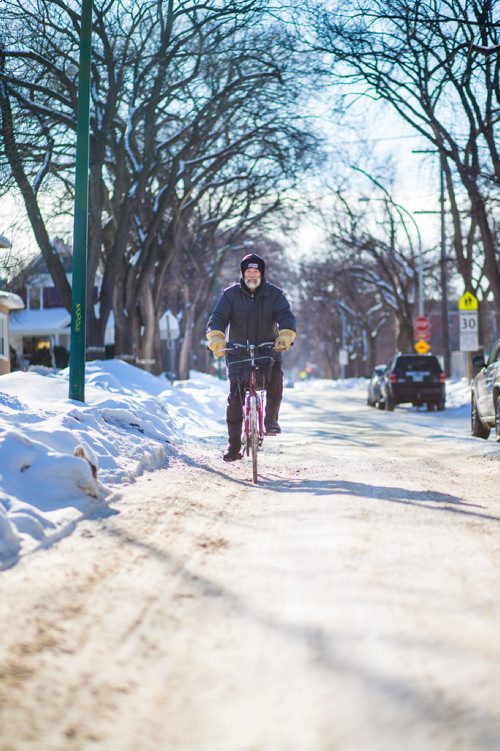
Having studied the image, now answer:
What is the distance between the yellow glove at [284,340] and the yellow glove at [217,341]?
51 centimetres

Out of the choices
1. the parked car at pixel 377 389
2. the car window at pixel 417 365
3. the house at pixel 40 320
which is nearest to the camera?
the car window at pixel 417 365

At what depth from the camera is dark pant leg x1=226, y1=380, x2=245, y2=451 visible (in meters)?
9.75

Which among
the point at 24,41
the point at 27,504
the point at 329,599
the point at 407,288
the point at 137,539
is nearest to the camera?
the point at 329,599

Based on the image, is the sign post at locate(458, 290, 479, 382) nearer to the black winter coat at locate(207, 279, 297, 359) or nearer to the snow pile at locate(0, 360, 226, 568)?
the snow pile at locate(0, 360, 226, 568)

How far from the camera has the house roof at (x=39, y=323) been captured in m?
53.7

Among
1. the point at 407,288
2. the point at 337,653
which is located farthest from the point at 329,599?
the point at 407,288

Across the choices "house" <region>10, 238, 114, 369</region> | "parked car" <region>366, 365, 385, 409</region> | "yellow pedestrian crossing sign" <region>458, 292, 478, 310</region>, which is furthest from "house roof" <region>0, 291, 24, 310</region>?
"house" <region>10, 238, 114, 369</region>

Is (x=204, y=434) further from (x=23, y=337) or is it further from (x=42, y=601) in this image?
(x=23, y=337)

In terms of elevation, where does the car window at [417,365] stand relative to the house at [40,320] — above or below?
below

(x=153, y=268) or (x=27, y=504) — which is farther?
(x=153, y=268)

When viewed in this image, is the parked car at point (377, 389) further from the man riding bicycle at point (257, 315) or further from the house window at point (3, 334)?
the man riding bicycle at point (257, 315)

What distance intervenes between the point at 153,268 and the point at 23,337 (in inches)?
1163

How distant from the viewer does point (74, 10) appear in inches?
807

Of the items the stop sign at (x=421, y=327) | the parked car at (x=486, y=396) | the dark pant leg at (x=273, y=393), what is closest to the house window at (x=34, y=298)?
the stop sign at (x=421, y=327)
